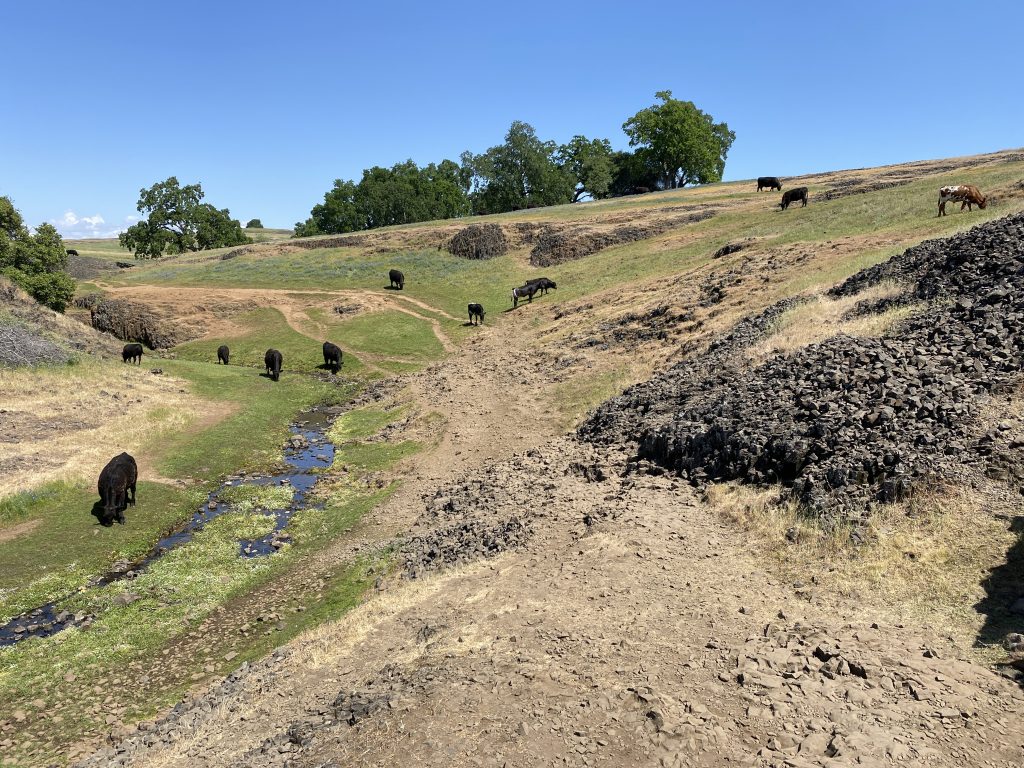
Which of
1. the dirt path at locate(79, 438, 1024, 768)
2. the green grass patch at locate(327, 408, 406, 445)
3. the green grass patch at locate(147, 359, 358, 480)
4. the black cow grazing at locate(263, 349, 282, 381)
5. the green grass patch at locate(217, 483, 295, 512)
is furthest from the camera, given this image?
the black cow grazing at locate(263, 349, 282, 381)

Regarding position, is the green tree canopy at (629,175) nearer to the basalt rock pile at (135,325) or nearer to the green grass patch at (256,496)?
the basalt rock pile at (135,325)

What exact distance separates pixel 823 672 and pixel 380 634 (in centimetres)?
802

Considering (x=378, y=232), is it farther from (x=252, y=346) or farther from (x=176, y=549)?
(x=176, y=549)

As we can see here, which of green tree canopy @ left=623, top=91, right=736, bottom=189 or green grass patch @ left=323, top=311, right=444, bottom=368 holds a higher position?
green tree canopy @ left=623, top=91, right=736, bottom=189

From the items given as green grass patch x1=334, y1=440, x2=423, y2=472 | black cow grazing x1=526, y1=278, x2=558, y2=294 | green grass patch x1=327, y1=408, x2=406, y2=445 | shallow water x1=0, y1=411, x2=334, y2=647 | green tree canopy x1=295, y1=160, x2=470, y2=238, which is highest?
green tree canopy x1=295, y1=160, x2=470, y2=238

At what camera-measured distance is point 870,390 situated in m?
15.7

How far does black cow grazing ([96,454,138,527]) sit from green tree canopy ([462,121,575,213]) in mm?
96025

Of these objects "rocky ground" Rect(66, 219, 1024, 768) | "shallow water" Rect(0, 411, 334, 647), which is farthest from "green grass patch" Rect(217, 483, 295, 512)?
"rocky ground" Rect(66, 219, 1024, 768)

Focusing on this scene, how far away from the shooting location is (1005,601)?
32.6ft

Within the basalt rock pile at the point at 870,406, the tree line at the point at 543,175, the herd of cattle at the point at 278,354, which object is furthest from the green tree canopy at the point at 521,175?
the basalt rock pile at the point at 870,406

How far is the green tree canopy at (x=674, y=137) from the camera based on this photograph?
102 m

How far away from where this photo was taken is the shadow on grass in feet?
30.0

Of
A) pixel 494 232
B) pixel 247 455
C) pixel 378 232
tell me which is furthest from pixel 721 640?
pixel 378 232

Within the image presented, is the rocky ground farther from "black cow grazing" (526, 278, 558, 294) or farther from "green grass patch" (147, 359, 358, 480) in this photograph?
"black cow grazing" (526, 278, 558, 294)
